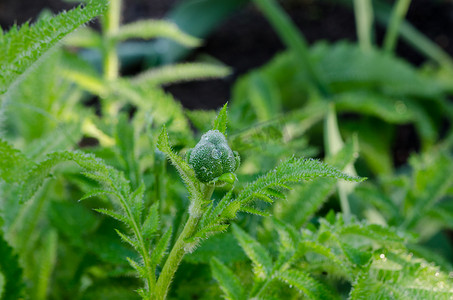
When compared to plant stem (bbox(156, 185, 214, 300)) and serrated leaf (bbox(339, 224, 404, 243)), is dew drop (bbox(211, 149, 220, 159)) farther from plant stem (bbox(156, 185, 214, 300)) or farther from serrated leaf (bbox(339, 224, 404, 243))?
serrated leaf (bbox(339, 224, 404, 243))

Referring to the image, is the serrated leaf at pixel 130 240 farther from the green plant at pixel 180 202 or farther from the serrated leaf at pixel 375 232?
the serrated leaf at pixel 375 232

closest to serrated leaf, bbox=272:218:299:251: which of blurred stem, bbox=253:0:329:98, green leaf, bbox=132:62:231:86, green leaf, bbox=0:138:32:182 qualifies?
green leaf, bbox=0:138:32:182

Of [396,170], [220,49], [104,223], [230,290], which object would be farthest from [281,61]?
[230,290]

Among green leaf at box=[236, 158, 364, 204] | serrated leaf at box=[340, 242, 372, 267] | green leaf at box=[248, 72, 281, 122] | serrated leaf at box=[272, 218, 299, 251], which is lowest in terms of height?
serrated leaf at box=[340, 242, 372, 267]

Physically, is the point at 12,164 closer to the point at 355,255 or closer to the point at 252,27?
the point at 355,255

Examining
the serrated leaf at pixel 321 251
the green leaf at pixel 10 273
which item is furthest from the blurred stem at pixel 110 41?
the serrated leaf at pixel 321 251

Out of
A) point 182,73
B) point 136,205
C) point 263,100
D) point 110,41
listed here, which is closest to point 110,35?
point 110,41
